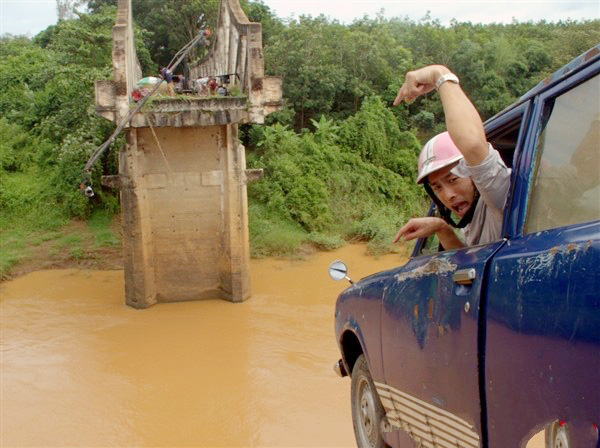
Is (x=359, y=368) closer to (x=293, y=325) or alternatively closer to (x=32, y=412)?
(x=32, y=412)

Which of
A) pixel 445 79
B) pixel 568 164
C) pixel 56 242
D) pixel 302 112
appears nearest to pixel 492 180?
pixel 568 164

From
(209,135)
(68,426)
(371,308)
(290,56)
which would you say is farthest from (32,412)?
(290,56)

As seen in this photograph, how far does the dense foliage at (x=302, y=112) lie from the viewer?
18.6 meters

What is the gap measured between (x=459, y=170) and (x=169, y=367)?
29.0 feet

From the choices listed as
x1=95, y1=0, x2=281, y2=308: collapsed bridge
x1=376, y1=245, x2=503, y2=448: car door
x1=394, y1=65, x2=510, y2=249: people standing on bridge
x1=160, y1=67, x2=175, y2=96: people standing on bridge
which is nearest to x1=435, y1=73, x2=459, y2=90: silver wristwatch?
x1=394, y1=65, x2=510, y2=249: people standing on bridge

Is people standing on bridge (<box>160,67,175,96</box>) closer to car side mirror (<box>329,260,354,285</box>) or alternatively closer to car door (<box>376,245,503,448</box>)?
car side mirror (<box>329,260,354,285</box>)

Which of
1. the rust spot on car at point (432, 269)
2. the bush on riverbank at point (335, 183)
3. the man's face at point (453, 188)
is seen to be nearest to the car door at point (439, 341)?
the rust spot on car at point (432, 269)

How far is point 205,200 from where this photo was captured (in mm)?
13211

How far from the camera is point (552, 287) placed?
1.89 m

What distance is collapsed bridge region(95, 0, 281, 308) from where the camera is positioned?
1217cm

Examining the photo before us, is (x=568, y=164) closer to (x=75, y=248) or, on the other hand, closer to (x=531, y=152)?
(x=531, y=152)

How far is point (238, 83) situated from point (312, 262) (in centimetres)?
501

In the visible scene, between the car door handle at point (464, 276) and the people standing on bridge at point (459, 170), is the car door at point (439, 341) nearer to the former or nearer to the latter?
the car door handle at point (464, 276)

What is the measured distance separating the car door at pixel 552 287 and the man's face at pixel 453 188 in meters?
0.43
